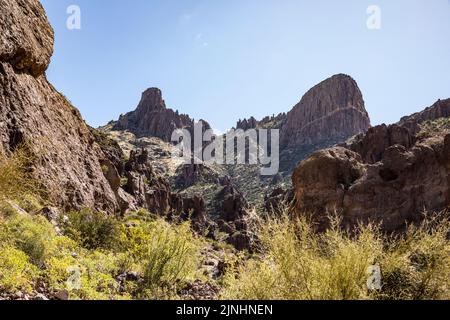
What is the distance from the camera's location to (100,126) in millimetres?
172375

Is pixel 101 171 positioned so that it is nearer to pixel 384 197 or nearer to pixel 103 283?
pixel 103 283

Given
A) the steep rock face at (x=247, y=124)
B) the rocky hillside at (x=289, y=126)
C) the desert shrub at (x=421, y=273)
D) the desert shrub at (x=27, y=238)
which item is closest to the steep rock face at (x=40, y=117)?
the desert shrub at (x=27, y=238)

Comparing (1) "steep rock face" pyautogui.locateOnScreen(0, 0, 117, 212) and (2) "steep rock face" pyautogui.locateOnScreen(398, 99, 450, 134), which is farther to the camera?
(2) "steep rock face" pyautogui.locateOnScreen(398, 99, 450, 134)

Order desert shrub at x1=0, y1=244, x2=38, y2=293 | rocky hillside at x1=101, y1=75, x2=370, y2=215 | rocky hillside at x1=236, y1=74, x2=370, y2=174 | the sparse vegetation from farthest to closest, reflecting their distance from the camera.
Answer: rocky hillside at x1=236, y1=74, x2=370, y2=174
rocky hillside at x1=101, y1=75, x2=370, y2=215
desert shrub at x1=0, y1=244, x2=38, y2=293
the sparse vegetation

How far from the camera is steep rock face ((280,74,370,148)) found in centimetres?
15150

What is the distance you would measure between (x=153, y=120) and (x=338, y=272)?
158510 millimetres

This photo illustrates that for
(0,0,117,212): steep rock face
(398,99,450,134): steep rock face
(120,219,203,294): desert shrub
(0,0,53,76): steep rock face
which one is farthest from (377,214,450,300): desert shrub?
Answer: (398,99,450,134): steep rock face

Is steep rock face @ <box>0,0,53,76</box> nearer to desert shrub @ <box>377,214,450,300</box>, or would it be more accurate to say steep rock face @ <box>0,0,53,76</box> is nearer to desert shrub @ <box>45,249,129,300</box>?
desert shrub @ <box>45,249,129,300</box>

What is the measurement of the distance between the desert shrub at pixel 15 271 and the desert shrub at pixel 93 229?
6124mm

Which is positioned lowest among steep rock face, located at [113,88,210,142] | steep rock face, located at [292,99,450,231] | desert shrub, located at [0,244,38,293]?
desert shrub, located at [0,244,38,293]

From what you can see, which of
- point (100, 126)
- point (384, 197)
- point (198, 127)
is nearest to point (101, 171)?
point (384, 197)

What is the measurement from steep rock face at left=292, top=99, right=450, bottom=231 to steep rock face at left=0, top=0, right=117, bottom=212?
50.7 ft

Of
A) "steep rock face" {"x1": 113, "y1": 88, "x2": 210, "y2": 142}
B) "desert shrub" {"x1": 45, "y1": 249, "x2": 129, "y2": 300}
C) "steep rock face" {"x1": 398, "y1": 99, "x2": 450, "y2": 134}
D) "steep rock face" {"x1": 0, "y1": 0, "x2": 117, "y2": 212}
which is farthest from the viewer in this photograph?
"steep rock face" {"x1": 113, "y1": 88, "x2": 210, "y2": 142}

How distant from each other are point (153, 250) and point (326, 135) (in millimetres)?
148160
